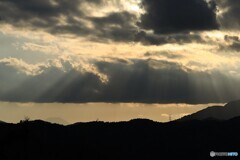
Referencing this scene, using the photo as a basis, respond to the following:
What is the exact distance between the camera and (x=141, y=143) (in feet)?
394

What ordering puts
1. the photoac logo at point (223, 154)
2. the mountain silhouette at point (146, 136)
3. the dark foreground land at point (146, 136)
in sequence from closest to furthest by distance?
1. the dark foreground land at point (146, 136)
2. the mountain silhouette at point (146, 136)
3. the photoac logo at point (223, 154)

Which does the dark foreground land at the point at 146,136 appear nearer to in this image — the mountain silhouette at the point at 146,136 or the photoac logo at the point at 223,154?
the mountain silhouette at the point at 146,136

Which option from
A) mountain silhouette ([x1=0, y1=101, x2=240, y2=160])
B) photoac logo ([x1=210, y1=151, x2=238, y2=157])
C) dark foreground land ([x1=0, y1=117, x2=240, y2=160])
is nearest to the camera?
dark foreground land ([x1=0, y1=117, x2=240, y2=160])

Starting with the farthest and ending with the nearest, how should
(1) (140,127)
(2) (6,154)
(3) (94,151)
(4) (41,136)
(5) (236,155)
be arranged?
(1) (140,127) < (5) (236,155) < (4) (41,136) < (3) (94,151) < (2) (6,154)

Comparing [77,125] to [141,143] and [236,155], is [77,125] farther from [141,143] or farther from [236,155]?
[236,155]

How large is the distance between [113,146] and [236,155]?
34.7m

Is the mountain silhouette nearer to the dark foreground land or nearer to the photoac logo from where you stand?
the dark foreground land

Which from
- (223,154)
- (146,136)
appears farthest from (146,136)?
(223,154)

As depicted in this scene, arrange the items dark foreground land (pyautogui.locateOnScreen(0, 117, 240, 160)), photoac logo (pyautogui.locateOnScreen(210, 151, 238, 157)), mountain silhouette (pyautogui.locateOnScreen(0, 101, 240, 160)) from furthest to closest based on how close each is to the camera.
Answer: photoac logo (pyautogui.locateOnScreen(210, 151, 238, 157)), mountain silhouette (pyautogui.locateOnScreen(0, 101, 240, 160)), dark foreground land (pyautogui.locateOnScreen(0, 117, 240, 160))

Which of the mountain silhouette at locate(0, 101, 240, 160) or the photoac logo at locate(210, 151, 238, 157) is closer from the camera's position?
the mountain silhouette at locate(0, 101, 240, 160)

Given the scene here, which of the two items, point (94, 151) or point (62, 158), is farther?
point (94, 151)

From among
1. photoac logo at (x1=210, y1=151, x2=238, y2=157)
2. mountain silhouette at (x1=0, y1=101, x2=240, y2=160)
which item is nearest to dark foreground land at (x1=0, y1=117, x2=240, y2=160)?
mountain silhouette at (x1=0, y1=101, x2=240, y2=160)

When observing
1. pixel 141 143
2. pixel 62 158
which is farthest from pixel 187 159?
pixel 62 158

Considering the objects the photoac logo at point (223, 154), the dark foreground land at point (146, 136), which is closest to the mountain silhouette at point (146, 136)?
the dark foreground land at point (146, 136)
